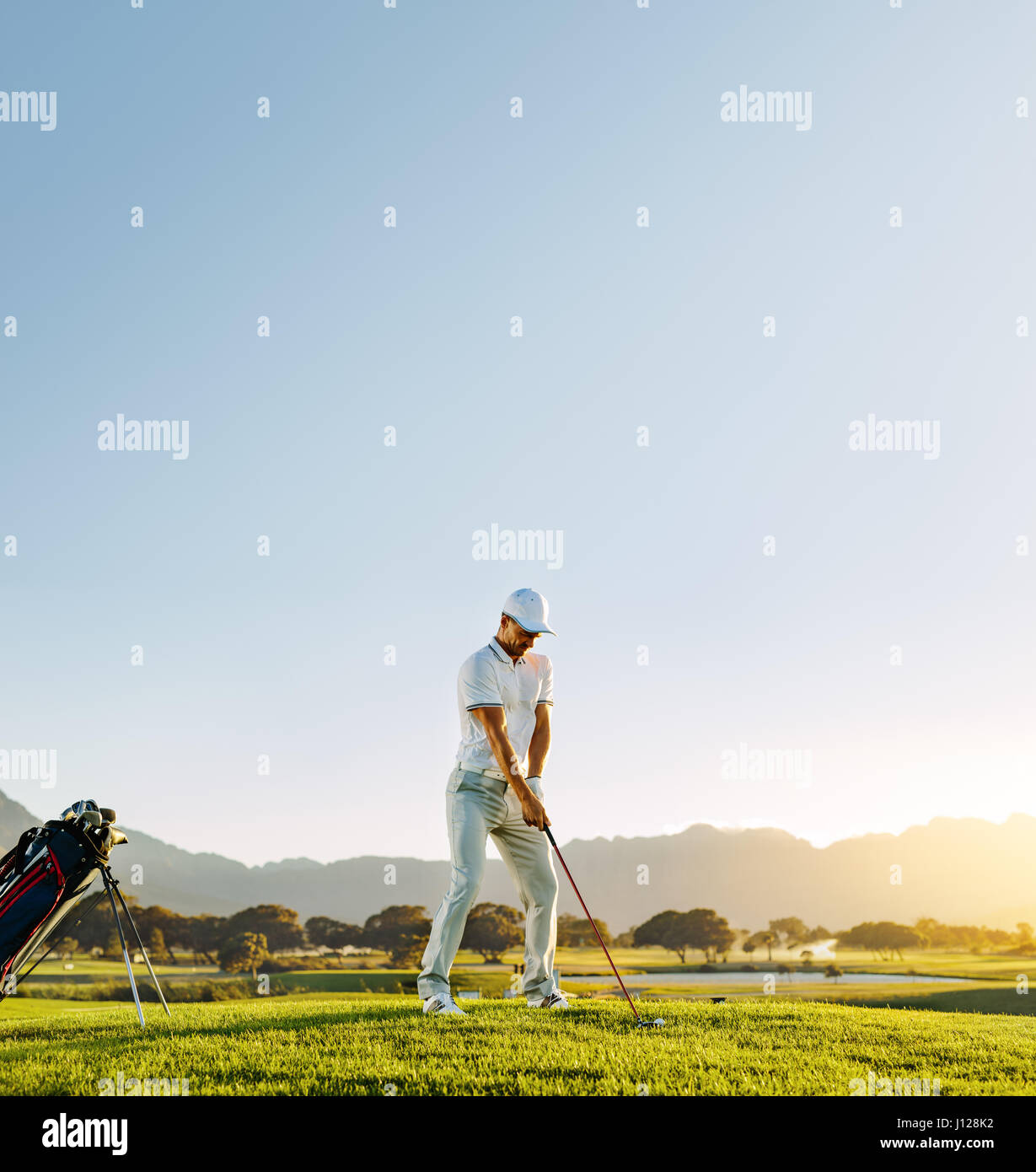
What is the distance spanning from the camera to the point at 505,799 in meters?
7.34

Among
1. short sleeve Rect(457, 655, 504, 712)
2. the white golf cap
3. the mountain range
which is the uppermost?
the white golf cap

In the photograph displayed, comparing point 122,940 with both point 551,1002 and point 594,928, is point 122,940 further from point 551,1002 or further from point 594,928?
point 594,928

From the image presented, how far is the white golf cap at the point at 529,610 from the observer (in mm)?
7293

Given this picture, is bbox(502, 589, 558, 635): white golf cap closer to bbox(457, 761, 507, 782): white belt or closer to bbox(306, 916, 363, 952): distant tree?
bbox(457, 761, 507, 782): white belt

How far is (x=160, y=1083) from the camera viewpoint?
176 inches

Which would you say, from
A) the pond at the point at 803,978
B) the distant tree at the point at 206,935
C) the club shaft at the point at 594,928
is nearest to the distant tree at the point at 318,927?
the distant tree at the point at 206,935

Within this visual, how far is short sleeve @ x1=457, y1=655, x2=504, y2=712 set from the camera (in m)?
7.16

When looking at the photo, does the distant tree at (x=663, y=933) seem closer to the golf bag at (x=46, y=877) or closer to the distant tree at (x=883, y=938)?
the distant tree at (x=883, y=938)

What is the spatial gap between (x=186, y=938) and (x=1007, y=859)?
252 ft

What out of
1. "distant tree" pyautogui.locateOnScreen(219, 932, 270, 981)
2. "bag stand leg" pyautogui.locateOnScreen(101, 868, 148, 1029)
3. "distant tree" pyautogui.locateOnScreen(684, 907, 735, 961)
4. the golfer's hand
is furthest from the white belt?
"distant tree" pyautogui.locateOnScreen(684, 907, 735, 961)

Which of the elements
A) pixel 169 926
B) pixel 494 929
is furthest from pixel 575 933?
pixel 169 926

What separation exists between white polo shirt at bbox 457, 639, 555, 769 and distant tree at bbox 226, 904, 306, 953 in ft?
127
